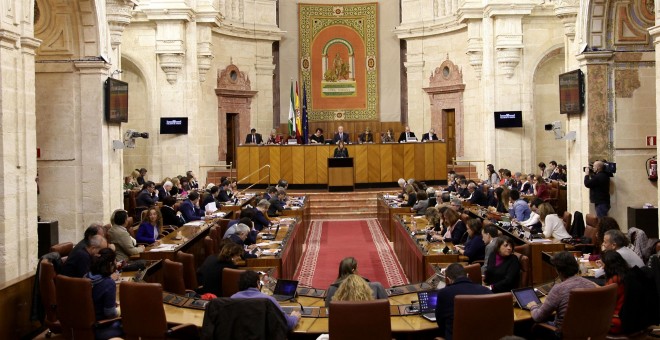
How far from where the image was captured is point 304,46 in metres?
27.1

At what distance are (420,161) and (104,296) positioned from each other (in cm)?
1674

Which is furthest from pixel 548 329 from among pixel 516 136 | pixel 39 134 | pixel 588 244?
pixel 516 136

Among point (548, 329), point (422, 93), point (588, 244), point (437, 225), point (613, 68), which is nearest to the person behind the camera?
point (548, 329)

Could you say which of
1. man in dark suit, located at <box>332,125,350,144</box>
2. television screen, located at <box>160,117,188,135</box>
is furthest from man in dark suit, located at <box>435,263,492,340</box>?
man in dark suit, located at <box>332,125,350,144</box>

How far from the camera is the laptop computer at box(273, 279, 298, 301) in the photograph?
7092 mm

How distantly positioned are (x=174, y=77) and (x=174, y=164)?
7.94ft

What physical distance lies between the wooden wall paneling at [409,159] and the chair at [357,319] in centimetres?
1719

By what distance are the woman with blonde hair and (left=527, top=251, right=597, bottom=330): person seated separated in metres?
1.34

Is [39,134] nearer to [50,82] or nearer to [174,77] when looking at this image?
[50,82]

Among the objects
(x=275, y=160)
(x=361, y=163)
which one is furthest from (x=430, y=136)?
(x=275, y=160)

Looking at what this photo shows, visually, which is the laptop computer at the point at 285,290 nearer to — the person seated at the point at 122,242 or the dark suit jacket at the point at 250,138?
the person seated at the point at 122,242

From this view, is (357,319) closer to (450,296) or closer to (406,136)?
(450,296)

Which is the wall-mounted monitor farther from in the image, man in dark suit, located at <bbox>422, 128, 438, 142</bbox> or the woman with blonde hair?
man in dark suit, located at <bbox>422, 128, 438, 142</bbox>

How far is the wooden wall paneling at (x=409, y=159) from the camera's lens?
894 inches
